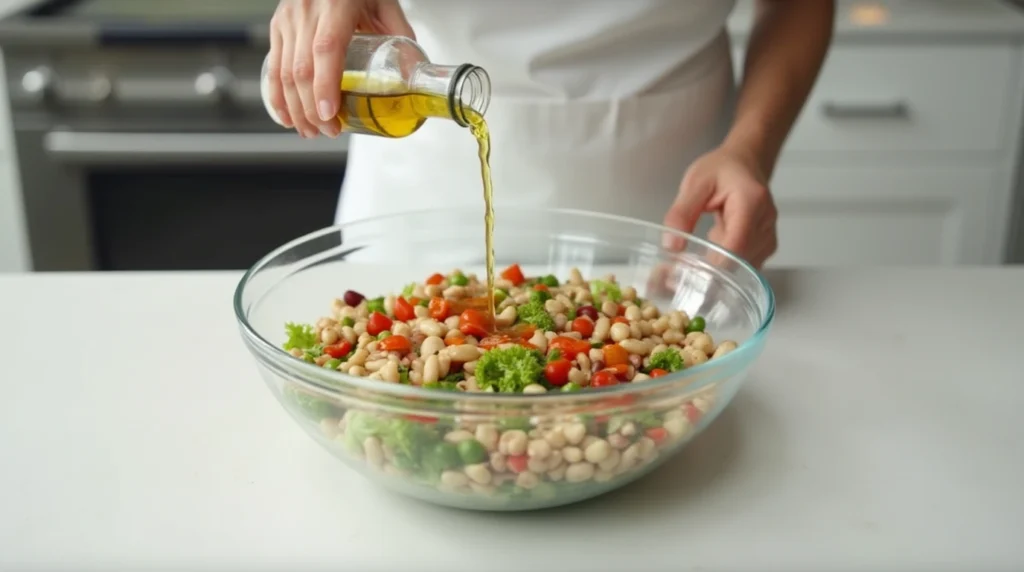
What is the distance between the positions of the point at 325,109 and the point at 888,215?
5.76 feet

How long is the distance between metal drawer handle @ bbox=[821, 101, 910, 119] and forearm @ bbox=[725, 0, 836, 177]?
0.87 meters

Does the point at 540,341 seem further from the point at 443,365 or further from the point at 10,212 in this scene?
the point at 10,212

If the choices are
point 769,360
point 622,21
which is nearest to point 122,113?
point 622,21

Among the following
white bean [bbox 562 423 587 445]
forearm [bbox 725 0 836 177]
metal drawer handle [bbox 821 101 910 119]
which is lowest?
metal drawer handle [bbox 821 101 910 119]

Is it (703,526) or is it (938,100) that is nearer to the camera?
(703,526)

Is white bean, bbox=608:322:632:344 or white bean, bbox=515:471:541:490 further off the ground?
white bean, bbox=608:322:632:344

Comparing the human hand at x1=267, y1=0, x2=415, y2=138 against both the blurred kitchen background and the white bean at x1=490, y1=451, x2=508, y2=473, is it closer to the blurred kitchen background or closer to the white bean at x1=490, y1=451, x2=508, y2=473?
the white bean at x1=490, y1=451, x2=508, y2=473

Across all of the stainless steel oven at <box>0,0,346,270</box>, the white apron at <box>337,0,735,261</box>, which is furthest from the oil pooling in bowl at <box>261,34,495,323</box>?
the stainless steel oven at <box>0,0,346,270</box>

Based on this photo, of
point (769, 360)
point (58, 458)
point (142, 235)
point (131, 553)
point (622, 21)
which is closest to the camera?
point (131, 553)

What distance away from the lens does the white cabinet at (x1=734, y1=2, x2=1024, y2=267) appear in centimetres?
220

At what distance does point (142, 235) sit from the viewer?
2.29 meters

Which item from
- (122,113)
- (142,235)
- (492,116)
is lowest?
(142,235)

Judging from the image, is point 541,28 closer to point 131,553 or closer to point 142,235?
point 131,553

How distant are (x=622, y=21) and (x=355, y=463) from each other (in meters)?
0.74
